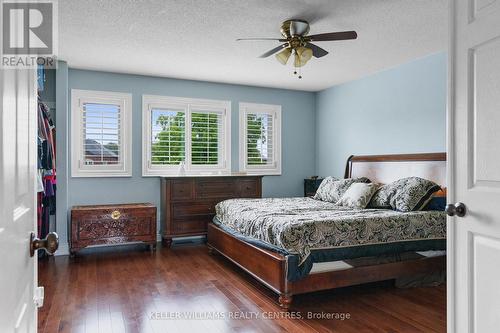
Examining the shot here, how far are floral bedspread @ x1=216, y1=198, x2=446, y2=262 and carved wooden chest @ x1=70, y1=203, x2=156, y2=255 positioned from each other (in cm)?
150

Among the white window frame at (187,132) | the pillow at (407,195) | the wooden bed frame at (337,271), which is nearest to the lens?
the wooden bed frame at (337,271)

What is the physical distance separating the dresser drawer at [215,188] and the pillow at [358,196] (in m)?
1.73

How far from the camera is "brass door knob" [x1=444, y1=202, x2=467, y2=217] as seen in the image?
5.29ft

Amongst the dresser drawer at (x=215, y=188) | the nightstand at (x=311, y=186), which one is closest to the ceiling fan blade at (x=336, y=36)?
the dresser drawer at (x=215, y=188)

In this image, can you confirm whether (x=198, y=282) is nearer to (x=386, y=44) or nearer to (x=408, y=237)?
(x=408, y=237)

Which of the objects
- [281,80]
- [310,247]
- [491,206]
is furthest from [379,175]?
[491,206]

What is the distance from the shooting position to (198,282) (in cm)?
362

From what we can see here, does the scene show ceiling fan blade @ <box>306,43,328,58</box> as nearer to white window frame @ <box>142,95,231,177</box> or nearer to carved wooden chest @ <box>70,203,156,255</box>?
white window frame @ <box>142,95,231,177</box>

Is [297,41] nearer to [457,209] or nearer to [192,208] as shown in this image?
[457,209]

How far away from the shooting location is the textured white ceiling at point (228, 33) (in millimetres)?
3068

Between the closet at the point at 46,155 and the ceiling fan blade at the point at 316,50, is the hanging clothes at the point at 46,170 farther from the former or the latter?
the ceiling fan blade at the point at 316,50

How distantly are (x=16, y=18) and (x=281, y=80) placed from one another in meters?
5.08

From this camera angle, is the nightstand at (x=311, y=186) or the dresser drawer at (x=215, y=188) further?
the nightstand at (x=311, y=186)

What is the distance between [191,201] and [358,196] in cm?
237
